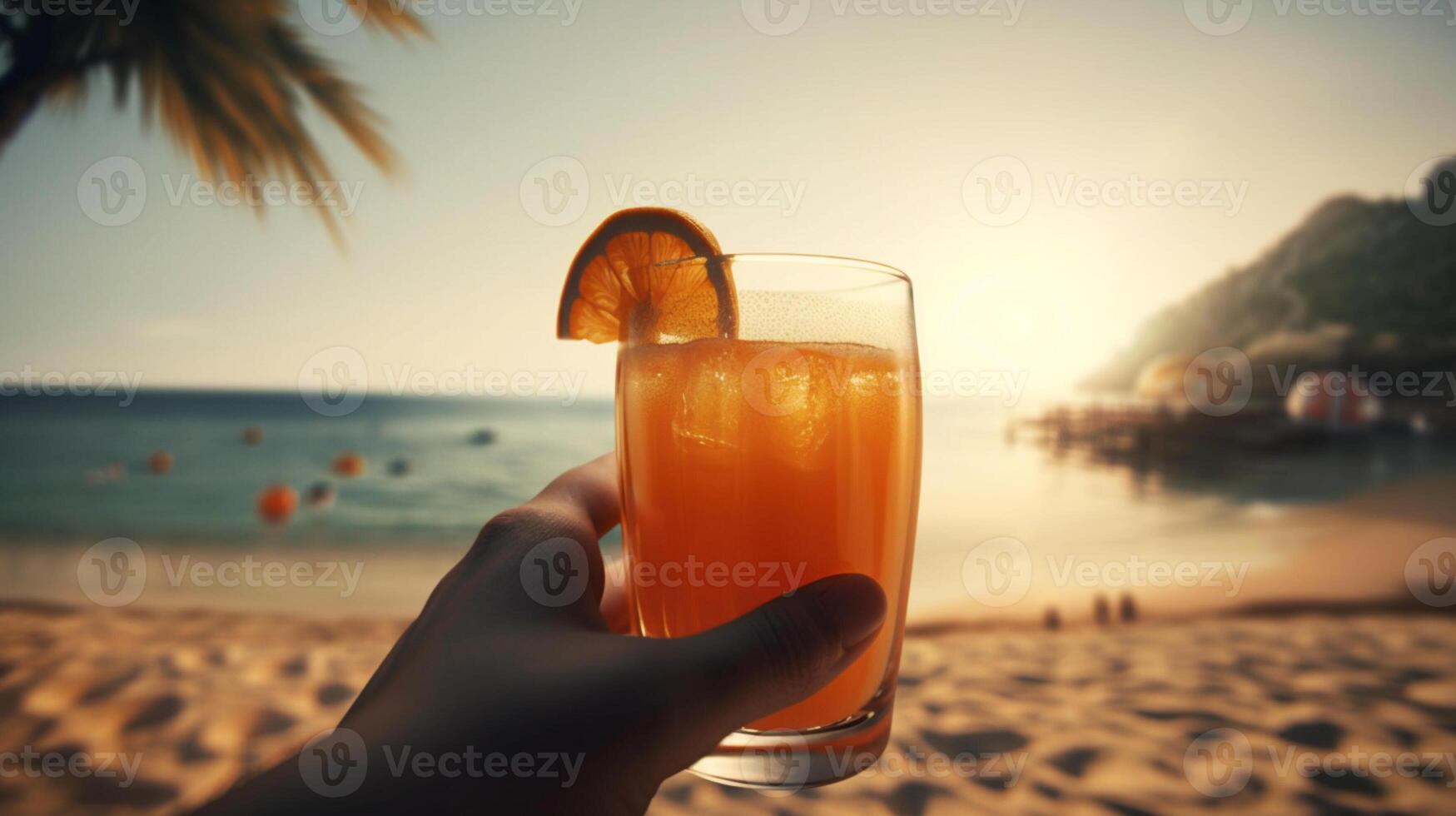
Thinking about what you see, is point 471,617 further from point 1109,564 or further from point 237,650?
point 1109,564

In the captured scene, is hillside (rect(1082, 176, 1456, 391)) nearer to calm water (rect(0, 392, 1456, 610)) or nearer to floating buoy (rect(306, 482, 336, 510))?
calm water (rect(0, 392, 1456, 610))

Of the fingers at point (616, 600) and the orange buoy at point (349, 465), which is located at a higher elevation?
the fingers at point (616, 600)

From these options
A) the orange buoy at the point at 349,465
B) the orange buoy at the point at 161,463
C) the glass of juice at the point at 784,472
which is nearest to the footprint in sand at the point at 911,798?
the glass of juice at the point at 784,472

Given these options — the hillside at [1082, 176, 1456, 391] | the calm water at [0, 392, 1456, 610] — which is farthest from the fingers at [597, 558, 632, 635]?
the hillside at [1082, 176, 1456, 391]

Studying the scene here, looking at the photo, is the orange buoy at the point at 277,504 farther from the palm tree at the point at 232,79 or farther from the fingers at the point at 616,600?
the fingers at the point at 616,600

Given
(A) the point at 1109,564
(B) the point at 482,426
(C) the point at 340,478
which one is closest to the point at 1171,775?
(A) the point at 1109,564

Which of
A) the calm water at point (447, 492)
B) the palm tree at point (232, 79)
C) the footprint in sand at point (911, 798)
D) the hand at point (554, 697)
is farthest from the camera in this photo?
the calm water at point (447, 492)

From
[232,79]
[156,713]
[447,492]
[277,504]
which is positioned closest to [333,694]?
[156,713]
